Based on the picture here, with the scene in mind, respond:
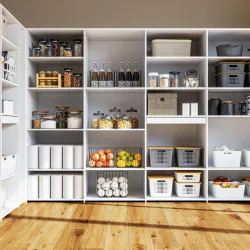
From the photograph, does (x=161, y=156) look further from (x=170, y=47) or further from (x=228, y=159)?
(x=170, y=47)

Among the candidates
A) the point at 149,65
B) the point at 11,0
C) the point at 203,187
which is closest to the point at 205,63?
the point at 149,65

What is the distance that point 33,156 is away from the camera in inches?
188

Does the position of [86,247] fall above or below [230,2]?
below

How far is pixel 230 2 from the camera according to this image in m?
5.27

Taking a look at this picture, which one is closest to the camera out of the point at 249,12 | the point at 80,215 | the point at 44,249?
the point at 44,249

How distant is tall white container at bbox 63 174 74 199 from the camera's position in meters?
4.76

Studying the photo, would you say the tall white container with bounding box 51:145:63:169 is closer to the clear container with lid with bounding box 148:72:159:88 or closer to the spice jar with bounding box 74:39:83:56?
the spice jar with bounding box 74:39:83:56

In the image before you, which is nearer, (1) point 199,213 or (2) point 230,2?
(1) point 199,213

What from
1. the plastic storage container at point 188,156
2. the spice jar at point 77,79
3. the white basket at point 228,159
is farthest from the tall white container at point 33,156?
the white basket at point 228,159

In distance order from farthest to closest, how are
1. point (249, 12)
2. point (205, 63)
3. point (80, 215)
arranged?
point (249, 12)
point (205, 63)
point (80, 215)

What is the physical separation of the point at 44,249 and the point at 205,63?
289cm

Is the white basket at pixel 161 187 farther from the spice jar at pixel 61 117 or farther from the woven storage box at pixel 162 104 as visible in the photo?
the spice jar at pixel 61 117

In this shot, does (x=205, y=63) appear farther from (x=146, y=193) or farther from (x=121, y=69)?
(x=146, y=193)

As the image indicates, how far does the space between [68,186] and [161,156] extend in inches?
46.1
